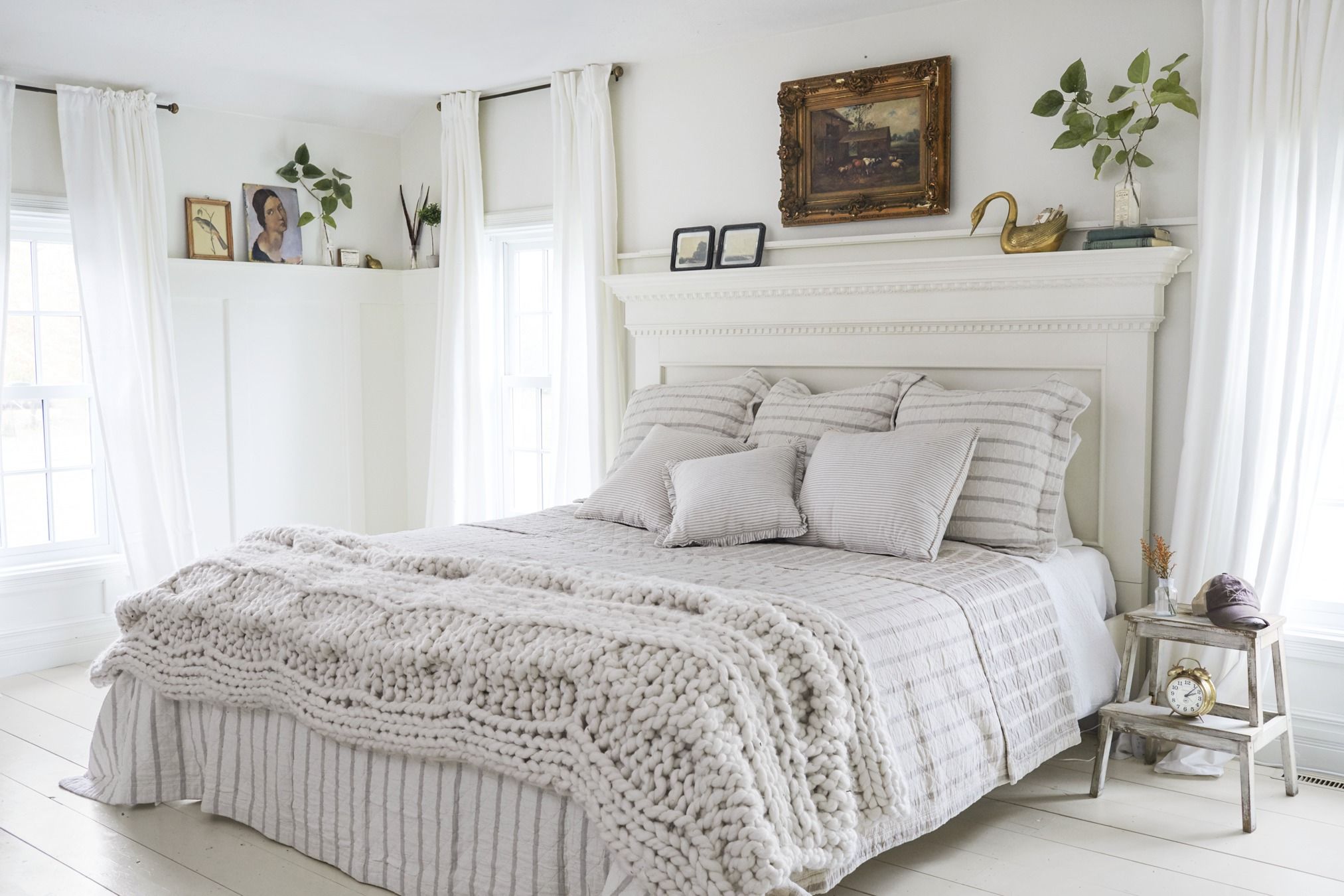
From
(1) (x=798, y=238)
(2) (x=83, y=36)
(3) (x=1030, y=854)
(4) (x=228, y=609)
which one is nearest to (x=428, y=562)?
(4) (x=228, y=609)

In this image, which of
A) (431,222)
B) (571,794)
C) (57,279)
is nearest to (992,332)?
(571,794)

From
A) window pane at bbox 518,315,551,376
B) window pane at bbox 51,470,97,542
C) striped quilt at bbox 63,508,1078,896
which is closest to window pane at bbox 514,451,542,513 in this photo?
window pane at bbox 518,315,551,376

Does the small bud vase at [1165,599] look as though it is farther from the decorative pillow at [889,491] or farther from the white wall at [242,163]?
the white wall at [242,163]

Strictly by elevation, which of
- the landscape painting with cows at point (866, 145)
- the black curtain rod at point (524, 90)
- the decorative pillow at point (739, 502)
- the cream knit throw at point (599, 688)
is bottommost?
the cream knit throw at point (599, 688)

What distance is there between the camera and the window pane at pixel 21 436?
14.3 feet

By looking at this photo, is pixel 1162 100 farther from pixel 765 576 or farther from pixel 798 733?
pixel 798 733

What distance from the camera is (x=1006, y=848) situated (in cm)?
262

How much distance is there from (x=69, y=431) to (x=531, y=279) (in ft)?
6.56

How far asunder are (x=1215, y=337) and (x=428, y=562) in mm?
2212

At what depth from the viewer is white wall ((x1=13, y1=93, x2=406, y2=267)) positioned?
14.1 feet

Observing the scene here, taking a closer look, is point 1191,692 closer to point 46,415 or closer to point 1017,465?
point 1017,465

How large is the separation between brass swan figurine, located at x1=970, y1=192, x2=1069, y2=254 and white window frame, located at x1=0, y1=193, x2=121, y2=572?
339 cm

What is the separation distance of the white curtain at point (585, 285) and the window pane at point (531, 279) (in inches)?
16.2

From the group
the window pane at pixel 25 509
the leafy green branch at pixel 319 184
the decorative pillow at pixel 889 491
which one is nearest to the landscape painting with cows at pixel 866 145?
the decorative pillow at pixel 889 491
